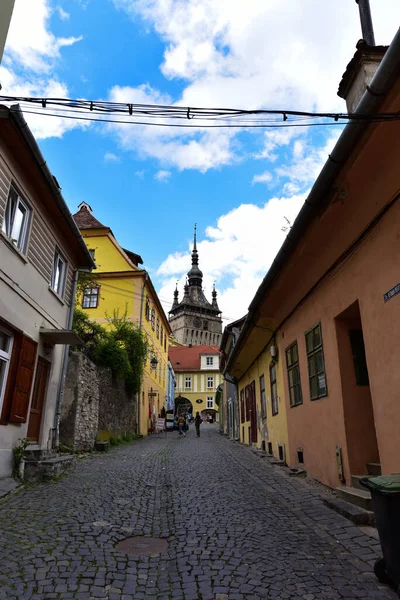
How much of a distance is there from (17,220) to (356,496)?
745cm

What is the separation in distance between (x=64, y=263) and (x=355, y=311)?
25.6 ft

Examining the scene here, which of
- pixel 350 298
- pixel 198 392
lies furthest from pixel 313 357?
pixel 198 392

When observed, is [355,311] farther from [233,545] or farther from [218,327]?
[218,327]

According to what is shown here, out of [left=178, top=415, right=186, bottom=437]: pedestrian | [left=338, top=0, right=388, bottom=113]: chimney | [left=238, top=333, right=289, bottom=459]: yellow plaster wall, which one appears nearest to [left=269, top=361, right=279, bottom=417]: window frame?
[left=238, top=333, right=289, bottom=459]: yellow plaster wall

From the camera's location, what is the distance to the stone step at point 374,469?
5884 millimetres

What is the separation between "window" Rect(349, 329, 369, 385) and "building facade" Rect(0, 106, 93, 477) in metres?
5.89

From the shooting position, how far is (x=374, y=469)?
5.97 metres

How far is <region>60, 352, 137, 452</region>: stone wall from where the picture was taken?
40.1ft

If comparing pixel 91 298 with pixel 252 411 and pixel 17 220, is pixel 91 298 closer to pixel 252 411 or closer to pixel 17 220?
pixel 252 411

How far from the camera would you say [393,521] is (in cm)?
309

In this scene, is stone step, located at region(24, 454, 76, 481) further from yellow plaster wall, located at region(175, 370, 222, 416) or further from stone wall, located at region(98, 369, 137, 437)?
yellow plaster wall, located at region(175, 370, 222, 416)

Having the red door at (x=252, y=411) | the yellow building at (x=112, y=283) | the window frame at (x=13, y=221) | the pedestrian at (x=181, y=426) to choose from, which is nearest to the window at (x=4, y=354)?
the window frame at (x=13, y=221)

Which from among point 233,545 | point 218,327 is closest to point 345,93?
point 233,545

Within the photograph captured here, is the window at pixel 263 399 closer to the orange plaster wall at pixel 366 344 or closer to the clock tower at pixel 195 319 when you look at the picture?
the orange plaster wall at pixel 366 344
